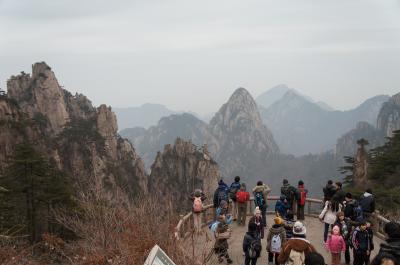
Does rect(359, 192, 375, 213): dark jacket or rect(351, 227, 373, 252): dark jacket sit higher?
rect(359, 192, 375, 213): dark jacket

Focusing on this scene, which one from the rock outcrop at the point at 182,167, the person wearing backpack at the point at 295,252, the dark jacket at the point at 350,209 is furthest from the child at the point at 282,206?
the rock outcrop at the point at 182,167

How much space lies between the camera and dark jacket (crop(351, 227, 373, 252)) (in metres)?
10.3

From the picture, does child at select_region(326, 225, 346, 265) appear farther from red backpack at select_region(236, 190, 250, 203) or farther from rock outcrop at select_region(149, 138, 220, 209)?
rock outcrop at select_region(149, 138, 220, 209)

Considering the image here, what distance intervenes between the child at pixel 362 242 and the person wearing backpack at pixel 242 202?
15.2ft

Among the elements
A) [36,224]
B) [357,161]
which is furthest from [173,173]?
[36,224]

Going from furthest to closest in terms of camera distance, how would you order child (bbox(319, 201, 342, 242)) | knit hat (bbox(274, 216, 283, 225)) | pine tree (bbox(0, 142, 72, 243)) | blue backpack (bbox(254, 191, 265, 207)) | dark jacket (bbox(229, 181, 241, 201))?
pine tree (bbox(0, 142, 72, 243))
dark jacket (bbox(229, 181, 241, 201))
blue backpack (bbox(254, 191, 265, 207))
child (bbox(319, 201, 342, 242))
knit hat (bbox(274, 216, 283, 225))

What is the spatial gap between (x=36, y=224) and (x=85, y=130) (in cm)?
4451

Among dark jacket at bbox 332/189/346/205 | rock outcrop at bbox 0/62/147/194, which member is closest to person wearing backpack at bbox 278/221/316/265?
dark jacket at bbox 332/189/346/205

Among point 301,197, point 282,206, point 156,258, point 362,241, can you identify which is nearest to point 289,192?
point 301,197

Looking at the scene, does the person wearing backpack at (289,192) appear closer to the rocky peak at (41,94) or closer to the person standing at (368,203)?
the person standing at (368,203)

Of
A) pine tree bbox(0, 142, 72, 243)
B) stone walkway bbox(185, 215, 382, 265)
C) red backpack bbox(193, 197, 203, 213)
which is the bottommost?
pine tree bbox(0, 142, 72, 243)

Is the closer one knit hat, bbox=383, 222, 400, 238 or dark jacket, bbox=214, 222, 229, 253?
knit hat, bbox=383, 222, 400, 238

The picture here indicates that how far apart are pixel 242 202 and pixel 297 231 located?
5973 mm

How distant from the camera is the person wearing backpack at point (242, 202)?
572 inches
